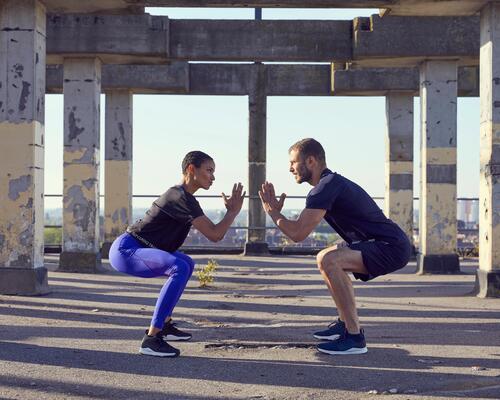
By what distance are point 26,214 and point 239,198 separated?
5.51 meters

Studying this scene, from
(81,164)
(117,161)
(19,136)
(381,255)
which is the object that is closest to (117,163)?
(117,161)

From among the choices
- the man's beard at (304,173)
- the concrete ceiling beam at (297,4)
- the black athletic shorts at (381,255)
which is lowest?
the black athletic shorts at (381,255)

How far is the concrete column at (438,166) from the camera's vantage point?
1557cm

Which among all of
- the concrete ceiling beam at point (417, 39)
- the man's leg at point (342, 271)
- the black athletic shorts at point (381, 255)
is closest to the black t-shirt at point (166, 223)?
the man's leg at point (342, 271)

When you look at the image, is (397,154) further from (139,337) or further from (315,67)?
(139,337)

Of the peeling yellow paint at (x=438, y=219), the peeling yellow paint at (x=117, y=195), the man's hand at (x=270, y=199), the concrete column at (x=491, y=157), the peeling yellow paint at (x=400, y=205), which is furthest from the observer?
the peeling yellow paint at (x=400, y=205)

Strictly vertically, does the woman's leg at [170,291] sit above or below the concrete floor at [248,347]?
above

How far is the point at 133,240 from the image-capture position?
21.4ft

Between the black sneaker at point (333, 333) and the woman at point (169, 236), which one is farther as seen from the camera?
the black sneaker at point (333, 333)

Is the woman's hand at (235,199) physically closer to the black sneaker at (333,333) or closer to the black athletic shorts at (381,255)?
the black athletic shorts at (381,255)

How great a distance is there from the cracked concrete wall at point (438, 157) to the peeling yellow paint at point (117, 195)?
7.46m

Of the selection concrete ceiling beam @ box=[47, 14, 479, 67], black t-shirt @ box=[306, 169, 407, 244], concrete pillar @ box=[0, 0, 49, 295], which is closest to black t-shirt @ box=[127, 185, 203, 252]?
black t-shirt @ box=[306, 169, 407, 244]

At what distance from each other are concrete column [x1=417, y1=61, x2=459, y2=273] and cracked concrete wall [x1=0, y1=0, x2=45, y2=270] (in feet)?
23.9

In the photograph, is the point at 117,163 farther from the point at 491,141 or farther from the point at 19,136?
the point at 491,141
